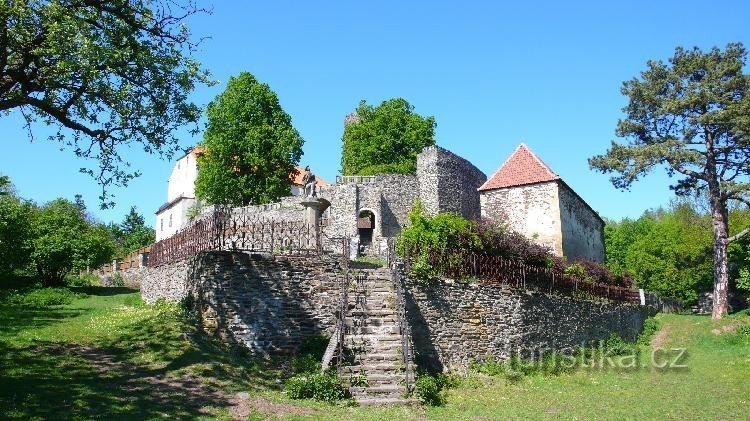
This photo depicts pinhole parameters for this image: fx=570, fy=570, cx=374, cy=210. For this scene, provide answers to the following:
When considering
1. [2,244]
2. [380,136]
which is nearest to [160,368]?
[2,244]

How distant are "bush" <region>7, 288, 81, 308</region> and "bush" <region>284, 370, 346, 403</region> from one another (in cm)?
1204

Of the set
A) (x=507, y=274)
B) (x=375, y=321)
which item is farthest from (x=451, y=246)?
(x=375, y=321)

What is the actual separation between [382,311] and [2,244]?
717 inches

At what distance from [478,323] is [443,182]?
19.2 metres

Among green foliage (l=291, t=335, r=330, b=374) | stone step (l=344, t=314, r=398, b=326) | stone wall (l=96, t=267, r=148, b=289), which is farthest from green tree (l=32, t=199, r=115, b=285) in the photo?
stone step (l=344, t=314, r=398, b=326)

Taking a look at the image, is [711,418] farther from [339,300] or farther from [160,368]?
[160,368]

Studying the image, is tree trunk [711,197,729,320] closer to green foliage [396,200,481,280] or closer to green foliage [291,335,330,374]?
green foliage [396,200,481,280]

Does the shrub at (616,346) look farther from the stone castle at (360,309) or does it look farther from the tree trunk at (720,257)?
the tree trunk at (720,257)

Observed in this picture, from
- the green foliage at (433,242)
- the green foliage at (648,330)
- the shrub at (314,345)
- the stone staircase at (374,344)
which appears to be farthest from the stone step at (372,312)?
the green foliage at (648,330)

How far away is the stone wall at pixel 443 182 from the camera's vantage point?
3550cm

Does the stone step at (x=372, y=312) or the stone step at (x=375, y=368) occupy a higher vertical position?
the stone step at (x=372, y=312)

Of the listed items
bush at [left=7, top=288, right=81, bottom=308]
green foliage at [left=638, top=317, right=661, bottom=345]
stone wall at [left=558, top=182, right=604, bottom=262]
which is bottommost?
green foliage at [left=638, top=317, right=661, bottom=345]

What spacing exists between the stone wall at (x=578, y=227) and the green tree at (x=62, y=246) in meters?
22.9

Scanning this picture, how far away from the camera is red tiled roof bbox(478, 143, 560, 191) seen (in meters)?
30.6
